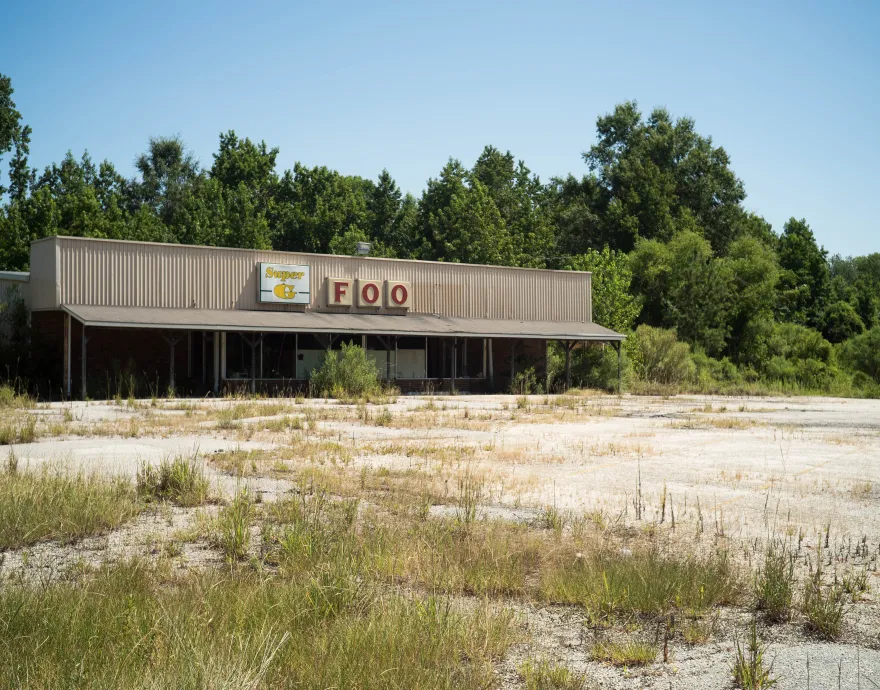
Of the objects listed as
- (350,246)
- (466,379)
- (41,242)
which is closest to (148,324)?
(41,242)

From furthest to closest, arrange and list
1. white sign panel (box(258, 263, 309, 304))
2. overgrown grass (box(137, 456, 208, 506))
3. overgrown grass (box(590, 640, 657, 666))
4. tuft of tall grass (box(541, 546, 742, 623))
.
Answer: white sign panel (box(258, 263, 309, 304))
overgrown grass (box(137, 456, 208, 506))
tuft of tall grass (box(541, 546, 742, 623))
overgrown grass (box(590, 640, 657, 666))

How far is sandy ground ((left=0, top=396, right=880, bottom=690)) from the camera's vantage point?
17.0 feet

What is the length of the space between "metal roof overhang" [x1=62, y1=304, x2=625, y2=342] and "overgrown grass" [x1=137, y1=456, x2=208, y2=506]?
19.2 m

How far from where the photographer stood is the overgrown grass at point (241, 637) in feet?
14.1

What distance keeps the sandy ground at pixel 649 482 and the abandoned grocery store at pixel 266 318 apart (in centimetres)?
781

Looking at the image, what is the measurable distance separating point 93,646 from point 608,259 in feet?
171

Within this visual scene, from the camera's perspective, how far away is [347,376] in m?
31.6

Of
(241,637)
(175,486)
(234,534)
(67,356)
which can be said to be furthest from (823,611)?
(67,356)

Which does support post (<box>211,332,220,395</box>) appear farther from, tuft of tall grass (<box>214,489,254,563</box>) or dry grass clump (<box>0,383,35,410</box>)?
tuft of tall grass (<box>214,489,254,563</box>)

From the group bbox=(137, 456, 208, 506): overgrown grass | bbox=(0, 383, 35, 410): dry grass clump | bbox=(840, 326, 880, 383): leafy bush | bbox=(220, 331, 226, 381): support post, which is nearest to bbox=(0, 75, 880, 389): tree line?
bbox=(840, 326, 880, 383): leafy bush

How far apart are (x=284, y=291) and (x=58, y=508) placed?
26868 millimetres

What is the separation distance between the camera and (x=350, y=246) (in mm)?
60094

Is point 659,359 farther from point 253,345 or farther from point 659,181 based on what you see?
point 659,181

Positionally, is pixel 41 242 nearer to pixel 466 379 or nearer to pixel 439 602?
pixel 466 379
